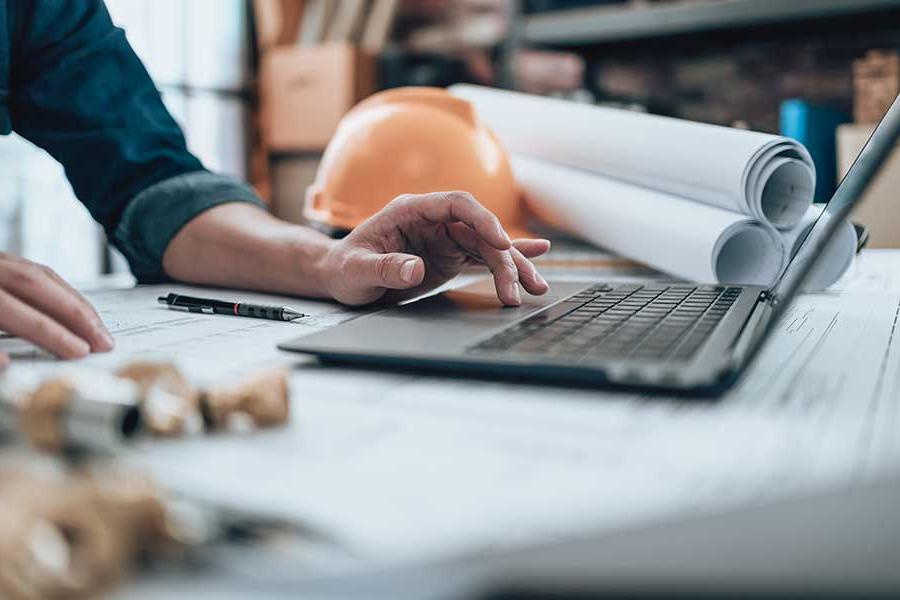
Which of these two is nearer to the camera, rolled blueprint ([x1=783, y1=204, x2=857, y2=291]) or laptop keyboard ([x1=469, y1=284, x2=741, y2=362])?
laptop keyboard ([x1=469, y1=284, x2=741, y2=362])

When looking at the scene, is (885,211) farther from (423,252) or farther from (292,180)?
(292,180)

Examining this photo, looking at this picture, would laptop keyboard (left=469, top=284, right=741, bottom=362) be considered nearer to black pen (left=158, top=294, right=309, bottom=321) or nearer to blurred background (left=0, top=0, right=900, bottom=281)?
black pen (left=158, top=294, right=309, bottom=321)

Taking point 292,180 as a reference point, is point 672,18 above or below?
above

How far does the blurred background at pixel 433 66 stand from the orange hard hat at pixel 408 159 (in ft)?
2.76

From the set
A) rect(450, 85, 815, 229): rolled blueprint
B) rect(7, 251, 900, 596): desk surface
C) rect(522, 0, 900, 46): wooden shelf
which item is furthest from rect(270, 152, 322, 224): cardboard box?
rect(7, 251, 900, 596): desk surface

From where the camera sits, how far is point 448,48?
114 inches

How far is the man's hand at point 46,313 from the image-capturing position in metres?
0.50

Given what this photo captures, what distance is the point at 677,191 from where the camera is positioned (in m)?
1.02

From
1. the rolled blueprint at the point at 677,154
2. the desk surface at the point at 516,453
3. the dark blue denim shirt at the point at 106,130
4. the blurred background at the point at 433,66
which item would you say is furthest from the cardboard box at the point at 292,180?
the desk surface at the point at 516,453

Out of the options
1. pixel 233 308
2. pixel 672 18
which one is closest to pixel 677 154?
pixel 233 308

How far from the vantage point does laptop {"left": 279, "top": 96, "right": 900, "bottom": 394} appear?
42cm

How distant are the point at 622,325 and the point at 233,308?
0.35 metres

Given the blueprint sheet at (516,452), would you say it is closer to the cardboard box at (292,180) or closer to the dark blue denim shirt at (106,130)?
the dark blue denim shirt at (106,130)

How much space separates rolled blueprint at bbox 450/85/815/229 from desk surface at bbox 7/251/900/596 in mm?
400
